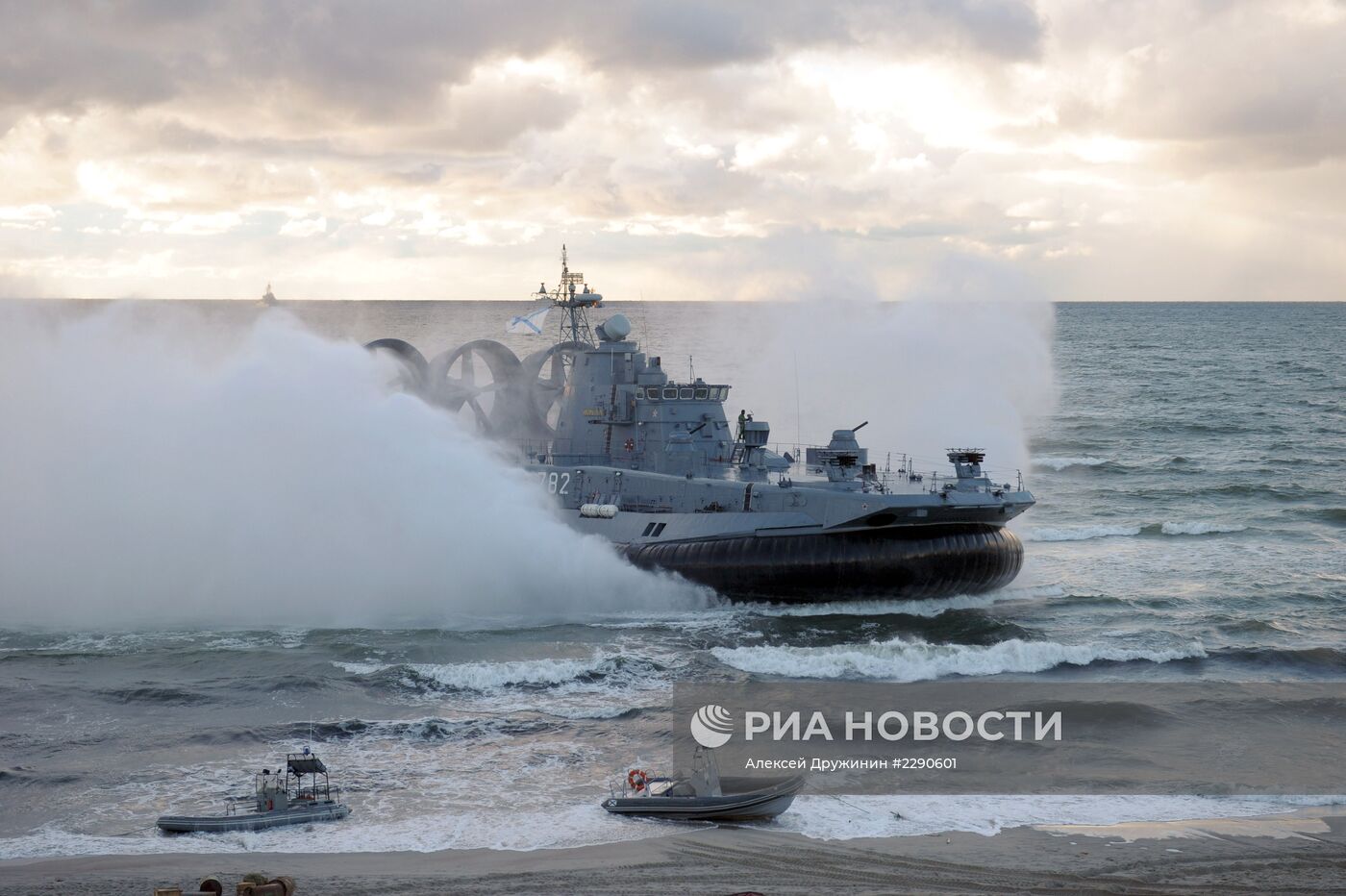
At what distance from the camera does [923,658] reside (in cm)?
2009

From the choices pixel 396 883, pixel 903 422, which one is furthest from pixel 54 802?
pixel 903 422

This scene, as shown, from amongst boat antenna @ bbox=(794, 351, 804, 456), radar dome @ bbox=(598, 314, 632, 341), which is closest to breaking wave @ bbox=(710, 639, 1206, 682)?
radar dome @ bbox=(598, 314, 632, 341)

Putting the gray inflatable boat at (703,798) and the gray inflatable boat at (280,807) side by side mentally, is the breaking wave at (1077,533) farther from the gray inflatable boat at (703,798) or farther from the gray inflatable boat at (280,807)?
the gray inflatable boat at (280,807)

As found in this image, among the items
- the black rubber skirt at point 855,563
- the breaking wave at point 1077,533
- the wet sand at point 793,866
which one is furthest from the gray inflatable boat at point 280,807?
the breaking wave at point 1077,533

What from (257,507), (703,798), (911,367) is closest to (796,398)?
(911,367)

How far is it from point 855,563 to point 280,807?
468 inches

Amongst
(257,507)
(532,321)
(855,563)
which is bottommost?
(855,563)

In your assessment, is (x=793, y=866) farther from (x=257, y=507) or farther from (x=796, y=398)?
(x=796, y=398)

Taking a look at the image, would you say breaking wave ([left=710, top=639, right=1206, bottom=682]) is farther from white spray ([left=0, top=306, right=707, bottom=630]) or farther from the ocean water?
white spray ([left=0, top=306, right=707, bottom=630])

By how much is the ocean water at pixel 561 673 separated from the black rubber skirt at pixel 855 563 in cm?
42

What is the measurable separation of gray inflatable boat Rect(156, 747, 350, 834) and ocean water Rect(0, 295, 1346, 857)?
179 mm

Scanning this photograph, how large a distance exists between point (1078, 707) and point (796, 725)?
13.8 ft

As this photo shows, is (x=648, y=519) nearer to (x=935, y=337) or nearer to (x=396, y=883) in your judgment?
(x=396, y=883)

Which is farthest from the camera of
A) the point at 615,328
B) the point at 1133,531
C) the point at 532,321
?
the point at 1133,531
